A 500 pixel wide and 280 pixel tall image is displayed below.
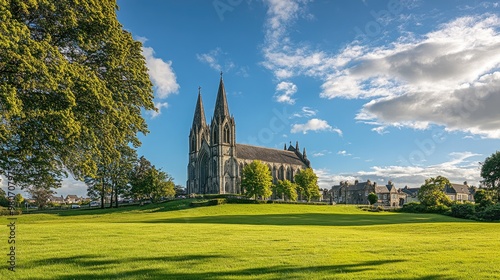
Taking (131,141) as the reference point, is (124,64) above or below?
above

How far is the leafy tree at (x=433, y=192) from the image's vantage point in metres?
74.3

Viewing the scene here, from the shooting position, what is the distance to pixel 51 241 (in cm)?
1689

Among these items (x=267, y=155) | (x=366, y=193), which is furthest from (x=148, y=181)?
(x=366, y=193)

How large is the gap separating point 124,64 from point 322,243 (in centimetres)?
1287

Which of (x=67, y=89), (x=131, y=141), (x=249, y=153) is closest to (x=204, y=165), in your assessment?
(x=249, y=153)

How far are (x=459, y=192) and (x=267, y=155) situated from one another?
76657 mm

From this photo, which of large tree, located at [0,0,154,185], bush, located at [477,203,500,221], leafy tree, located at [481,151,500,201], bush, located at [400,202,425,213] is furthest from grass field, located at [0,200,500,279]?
leafy tree, located at [481,151,500,201]

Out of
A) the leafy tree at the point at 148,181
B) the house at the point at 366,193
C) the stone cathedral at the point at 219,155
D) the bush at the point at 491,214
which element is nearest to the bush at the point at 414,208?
the bush at the point at 491,214

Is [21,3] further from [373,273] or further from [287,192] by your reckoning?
[287,192]

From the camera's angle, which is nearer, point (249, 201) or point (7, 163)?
point (7, 163)

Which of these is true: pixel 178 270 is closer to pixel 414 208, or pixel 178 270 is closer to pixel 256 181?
pixel 414 208

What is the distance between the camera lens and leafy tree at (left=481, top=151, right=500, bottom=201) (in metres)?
87.0

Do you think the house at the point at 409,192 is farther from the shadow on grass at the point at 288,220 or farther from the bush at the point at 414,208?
the shadow on grass at the point at 288,220

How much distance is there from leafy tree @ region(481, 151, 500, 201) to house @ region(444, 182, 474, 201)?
55.8 m
